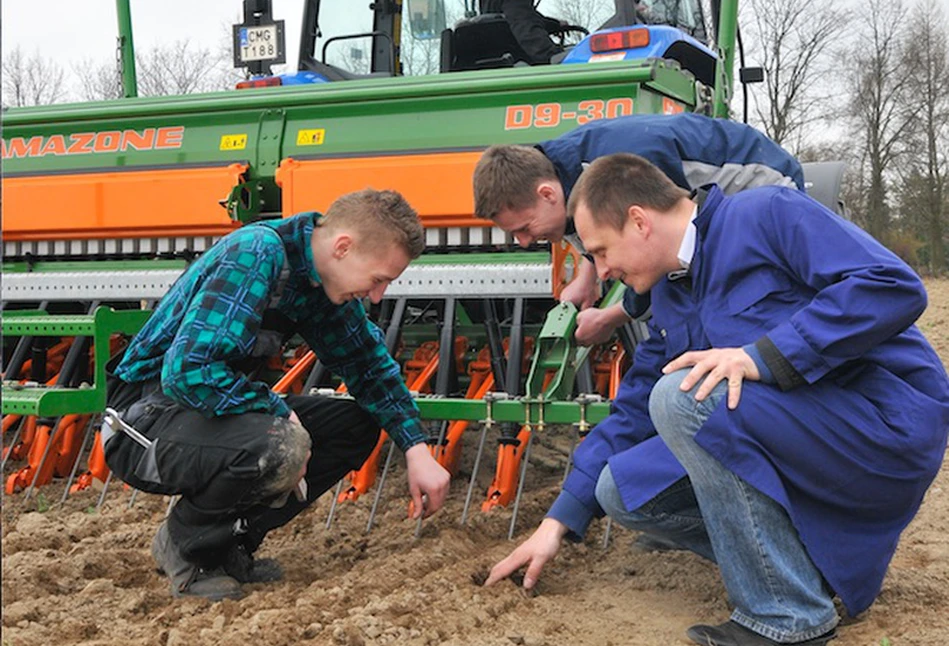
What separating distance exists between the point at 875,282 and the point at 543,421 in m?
1.40

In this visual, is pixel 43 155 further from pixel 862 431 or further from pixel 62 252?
pixel 862 431

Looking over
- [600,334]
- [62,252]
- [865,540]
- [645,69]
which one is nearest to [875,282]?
[865,540]

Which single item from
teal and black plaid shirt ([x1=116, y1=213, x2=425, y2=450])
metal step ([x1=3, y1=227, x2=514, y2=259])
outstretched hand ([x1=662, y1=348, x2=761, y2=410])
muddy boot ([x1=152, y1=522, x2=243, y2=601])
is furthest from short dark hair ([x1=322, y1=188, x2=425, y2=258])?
metal step ([x1=3, y1=227, x2=514, y2=259])

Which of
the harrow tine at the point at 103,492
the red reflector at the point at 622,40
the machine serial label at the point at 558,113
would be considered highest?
the red reflector at the point at 622,40

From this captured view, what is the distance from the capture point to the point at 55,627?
8.37 feet

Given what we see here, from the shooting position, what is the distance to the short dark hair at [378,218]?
2.79 meters

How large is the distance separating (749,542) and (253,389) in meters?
1.31

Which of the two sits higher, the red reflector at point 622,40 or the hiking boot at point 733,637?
the red reflector at point 622,40

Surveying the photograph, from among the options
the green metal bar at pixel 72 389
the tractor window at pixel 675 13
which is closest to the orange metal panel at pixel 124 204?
the green metal bar at pixel 72 389

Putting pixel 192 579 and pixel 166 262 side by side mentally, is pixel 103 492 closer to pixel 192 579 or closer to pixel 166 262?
pixel 192 579

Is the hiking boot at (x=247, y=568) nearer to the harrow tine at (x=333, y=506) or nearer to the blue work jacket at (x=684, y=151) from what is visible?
the harrow tine at (x=333, y=506)

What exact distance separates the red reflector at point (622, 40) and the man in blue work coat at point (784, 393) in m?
2.30

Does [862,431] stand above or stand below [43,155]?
below

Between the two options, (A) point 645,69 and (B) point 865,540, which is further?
(A) point 645,69
